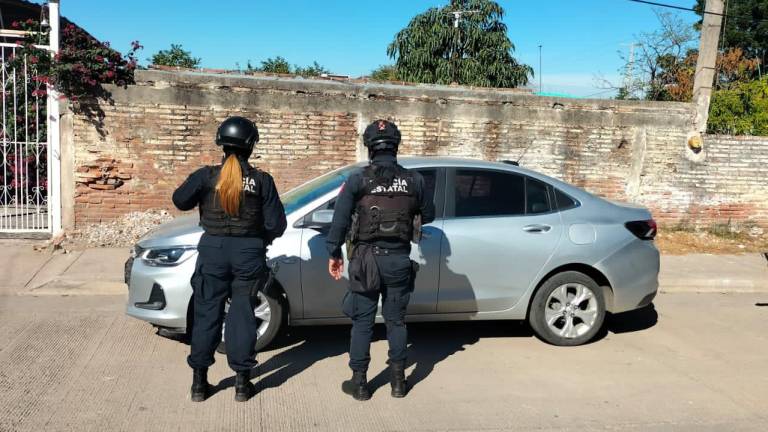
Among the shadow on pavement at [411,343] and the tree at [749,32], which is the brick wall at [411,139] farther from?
the tree at [749,32]

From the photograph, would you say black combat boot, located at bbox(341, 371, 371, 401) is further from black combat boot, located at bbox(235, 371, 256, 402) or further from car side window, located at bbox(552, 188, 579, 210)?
car side window, located at bbox(552, 188, 579, 210)

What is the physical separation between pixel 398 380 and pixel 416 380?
387 mm

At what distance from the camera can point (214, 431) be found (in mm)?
3734

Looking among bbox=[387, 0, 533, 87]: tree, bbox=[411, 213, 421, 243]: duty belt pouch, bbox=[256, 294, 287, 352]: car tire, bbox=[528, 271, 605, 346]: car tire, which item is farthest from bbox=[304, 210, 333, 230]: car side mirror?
bbox=[387, 0, 533, 87]: tree

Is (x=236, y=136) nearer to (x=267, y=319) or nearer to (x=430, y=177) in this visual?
(x=267, y=319)

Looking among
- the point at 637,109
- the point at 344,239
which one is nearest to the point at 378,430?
the point at 344,239

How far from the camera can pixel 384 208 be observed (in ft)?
13.5

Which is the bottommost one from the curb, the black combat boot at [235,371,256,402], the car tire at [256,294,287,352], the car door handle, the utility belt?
the curb

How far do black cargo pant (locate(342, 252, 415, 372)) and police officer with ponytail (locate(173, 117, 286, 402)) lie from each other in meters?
0.63

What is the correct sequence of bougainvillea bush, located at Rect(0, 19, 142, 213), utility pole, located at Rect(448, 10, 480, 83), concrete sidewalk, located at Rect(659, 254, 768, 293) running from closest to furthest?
concrete sidewalk, located at Rect(659, 254, 768, 293)
bougainvillea bush, located at Rect(0, 19, 142, 213)
utility pole, located at Rect(448, 10, 480, 83)

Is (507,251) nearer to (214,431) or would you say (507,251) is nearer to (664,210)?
(214,431)

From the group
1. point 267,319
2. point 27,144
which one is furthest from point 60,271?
point 267,319

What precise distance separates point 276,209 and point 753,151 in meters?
9.43

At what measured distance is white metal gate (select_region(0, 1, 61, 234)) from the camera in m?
8.60
